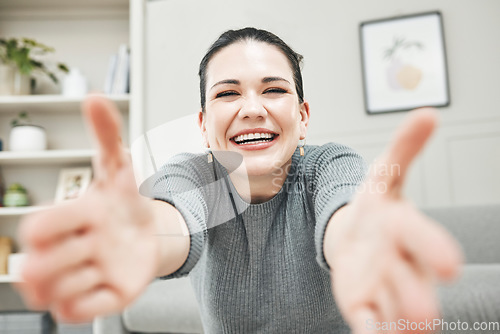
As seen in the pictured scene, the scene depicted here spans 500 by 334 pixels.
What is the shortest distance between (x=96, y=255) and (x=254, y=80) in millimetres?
451

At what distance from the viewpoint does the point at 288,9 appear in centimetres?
212

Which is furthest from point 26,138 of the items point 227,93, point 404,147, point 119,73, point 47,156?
point 404,147

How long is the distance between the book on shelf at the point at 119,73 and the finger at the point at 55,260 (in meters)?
2.19

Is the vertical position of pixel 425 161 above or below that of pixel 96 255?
above

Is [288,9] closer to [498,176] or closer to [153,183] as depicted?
[498,176]

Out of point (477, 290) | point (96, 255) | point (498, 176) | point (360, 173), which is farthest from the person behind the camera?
point (498, 176)

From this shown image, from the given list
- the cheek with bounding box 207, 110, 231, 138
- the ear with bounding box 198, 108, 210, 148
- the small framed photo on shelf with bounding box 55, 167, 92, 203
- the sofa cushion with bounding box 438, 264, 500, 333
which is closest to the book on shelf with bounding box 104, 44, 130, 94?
the small framed photo on shelf with bounding box 55, 167, 92, 203

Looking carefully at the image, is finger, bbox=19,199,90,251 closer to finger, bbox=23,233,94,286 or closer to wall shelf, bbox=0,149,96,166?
finger, bbox=23,233,94,286

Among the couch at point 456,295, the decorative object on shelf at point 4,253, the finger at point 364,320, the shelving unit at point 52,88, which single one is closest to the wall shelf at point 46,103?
the shelving unit at point 52,88

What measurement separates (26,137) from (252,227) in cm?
200

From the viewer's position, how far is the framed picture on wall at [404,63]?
192 cm

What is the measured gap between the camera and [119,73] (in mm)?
2338

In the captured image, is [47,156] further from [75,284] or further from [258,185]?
[75,284]

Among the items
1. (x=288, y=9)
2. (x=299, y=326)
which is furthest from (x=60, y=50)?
(x=299, y=326)
